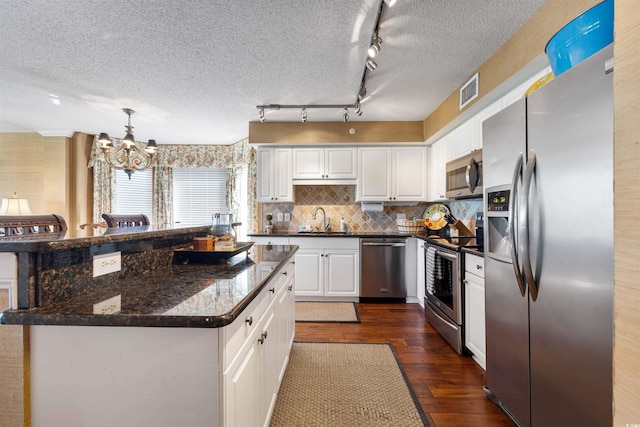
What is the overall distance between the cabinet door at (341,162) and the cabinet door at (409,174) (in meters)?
0.59

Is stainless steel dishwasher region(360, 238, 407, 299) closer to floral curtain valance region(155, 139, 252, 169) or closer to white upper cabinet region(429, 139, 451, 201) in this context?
white upper cabinet region(429, 139, 451, 201)

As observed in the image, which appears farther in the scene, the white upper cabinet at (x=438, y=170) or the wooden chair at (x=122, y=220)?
the white upper cabinet at (x=438, y=170)

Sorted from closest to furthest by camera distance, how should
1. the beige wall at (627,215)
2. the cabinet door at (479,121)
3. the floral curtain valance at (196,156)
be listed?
the beige wall at (627,215) → the cabinet door at (479,121) → the floral curtain valance at (196,156)

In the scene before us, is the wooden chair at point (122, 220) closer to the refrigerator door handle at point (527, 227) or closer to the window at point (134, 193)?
the window at point (134, 193)

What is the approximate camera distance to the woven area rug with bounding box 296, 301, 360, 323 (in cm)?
326

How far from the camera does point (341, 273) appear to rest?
387 centimetres

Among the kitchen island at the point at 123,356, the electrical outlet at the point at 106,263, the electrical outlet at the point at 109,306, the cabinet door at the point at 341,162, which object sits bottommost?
the kitchen island at the point at 123,356

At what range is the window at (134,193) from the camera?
5082 mm

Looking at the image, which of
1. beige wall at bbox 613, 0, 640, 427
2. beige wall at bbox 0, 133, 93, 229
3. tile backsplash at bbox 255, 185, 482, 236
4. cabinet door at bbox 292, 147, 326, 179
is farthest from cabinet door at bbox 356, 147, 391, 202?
beige wall at bbox 0, 133, 93, 229

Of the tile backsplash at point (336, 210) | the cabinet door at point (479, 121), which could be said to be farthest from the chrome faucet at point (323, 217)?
the cabinet door at point (479, 121)

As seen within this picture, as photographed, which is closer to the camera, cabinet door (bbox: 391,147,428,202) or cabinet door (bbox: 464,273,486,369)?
cabinet door (bbox: 464,273,486,369)

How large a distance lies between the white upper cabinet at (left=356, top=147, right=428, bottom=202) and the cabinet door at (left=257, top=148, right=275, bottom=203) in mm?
1271

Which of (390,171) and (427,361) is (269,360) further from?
(390,171)

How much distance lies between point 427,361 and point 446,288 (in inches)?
27.2
